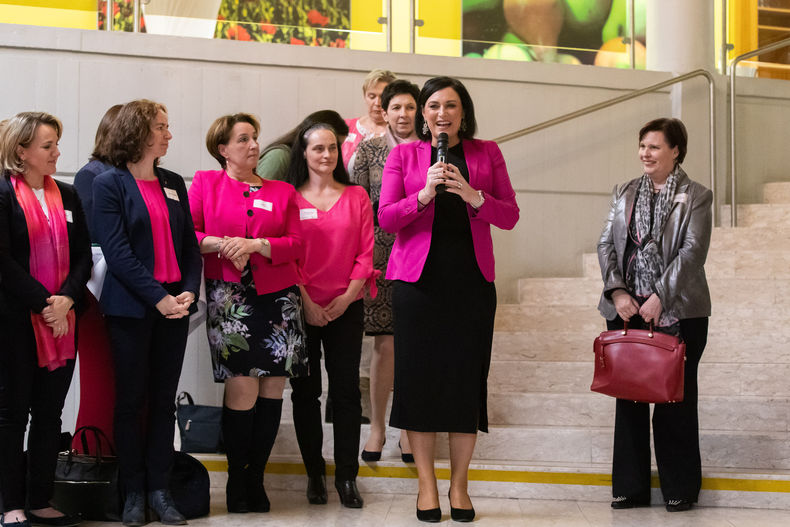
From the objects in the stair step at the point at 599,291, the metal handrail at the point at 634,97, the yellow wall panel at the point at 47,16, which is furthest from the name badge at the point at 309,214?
the yellow wall panel at the point at 47,16

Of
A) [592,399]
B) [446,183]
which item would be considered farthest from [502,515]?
[446,183]

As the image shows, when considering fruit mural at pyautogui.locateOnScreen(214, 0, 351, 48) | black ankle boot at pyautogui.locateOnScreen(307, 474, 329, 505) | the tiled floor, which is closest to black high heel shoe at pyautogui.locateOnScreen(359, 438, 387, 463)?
the tiled floor

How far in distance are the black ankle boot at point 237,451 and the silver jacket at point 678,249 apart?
5.22 feet

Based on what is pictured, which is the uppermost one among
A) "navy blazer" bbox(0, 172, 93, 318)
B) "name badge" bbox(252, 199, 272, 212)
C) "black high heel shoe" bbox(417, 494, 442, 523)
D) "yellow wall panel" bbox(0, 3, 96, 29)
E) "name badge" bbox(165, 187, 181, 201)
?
"yellow wall panel" bbox(0, 3, 96, 29)

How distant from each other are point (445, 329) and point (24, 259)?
62.0 inches

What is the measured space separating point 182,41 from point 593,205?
9.50ft

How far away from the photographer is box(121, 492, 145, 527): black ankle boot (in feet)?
10.9

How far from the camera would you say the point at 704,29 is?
6.42 metres

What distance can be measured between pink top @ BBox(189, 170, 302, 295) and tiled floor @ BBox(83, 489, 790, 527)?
0.91m

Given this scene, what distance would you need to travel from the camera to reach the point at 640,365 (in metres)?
3.57

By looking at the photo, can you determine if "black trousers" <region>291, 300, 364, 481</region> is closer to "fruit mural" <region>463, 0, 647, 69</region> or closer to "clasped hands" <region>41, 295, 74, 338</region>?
"clasped hands" <region>41, 295, 74, 338</region>

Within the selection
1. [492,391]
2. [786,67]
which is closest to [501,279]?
[492,391]

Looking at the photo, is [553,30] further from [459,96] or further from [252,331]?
[252,331]

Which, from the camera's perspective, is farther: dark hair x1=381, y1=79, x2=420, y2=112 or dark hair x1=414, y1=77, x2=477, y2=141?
dark hair x1=381, y1=79, x2=420, y2=112
